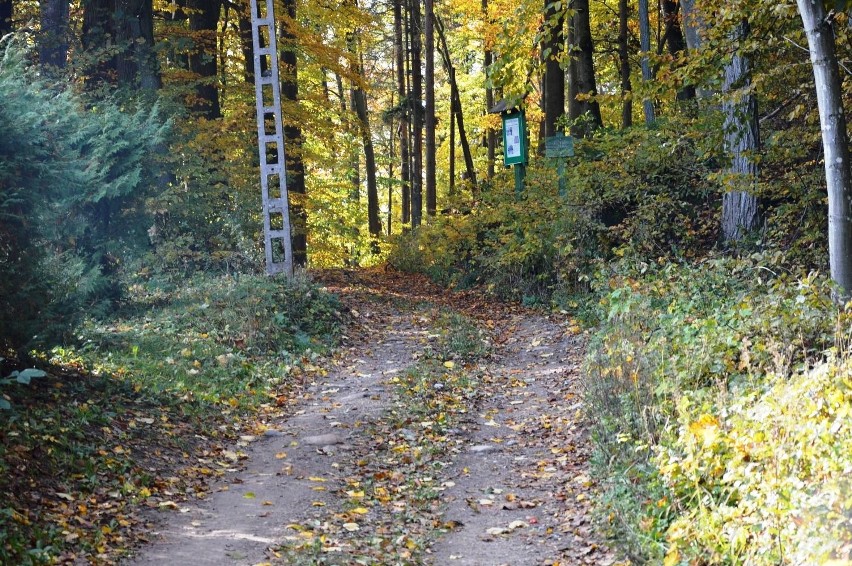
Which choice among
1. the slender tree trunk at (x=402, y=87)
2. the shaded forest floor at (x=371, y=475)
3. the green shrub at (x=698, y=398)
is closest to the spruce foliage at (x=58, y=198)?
the shaded forest floor at (x=371, y=475)

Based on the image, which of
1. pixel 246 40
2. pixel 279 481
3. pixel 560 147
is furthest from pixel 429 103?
pixel 279 481

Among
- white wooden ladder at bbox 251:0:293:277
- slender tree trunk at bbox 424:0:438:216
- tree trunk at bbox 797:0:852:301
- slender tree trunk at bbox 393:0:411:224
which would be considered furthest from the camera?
slender tree trunk at bbox 393:0:411:224

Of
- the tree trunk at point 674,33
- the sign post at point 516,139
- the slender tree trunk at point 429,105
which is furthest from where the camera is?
the slender tree trunk at point 429,105

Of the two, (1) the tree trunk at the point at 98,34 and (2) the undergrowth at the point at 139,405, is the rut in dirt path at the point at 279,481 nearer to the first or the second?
(2) the undergrowth at the point at 139,405

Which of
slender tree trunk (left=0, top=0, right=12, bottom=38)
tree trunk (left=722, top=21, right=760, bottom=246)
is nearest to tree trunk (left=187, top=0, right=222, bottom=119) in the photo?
slender tree trunk (left=0, top=0, right=12, bottom=38)

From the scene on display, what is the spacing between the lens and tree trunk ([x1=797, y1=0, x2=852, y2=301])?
715 cm

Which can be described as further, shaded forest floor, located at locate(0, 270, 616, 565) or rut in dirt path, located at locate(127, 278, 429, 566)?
shaded forest floor, located at locate(0, 270, 616, 565)

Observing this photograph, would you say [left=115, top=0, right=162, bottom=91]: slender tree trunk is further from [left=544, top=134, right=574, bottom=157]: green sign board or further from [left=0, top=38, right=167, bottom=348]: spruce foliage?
[left=544, top=134, right=574, bottom=157]: green sign board

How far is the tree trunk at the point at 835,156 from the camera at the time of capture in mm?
7148

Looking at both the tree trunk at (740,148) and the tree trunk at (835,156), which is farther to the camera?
the tree trunk at (740,148)

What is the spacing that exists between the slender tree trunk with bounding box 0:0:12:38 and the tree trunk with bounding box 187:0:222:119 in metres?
3.91

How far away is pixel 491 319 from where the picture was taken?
15523mm

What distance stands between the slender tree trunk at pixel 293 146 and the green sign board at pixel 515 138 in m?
4.77

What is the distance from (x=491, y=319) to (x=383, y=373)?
4633 millimetres
